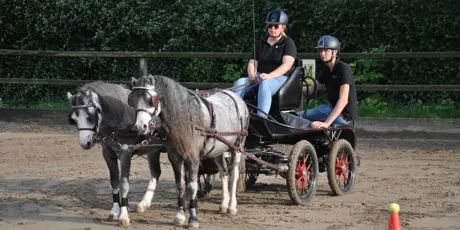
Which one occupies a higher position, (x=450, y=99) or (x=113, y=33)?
(x=113, y=33)

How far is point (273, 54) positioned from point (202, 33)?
845cm

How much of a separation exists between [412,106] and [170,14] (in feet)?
17.4

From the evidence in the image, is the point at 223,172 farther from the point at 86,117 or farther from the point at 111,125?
the point at 86,117

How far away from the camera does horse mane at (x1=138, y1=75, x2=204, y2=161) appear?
8.61 meters

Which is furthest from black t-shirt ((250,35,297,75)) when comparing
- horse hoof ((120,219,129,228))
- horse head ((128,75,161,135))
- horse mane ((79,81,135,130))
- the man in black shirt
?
horse hoof ((120,219,129,228))

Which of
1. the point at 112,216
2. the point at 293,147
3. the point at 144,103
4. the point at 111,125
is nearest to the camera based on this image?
the point at 144,103

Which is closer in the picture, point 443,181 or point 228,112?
point 228,112

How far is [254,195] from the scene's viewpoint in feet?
35.6

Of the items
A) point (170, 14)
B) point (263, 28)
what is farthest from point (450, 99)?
point (170, 14)

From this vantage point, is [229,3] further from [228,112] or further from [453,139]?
[228,112]

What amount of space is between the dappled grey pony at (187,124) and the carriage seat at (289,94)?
751 millimetres

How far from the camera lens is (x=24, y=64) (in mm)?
20547

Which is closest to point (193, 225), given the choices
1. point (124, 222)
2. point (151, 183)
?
point (124, 222)

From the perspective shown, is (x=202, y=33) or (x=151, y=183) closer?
(x=151, y=183)
